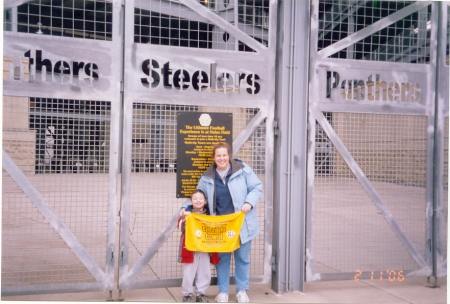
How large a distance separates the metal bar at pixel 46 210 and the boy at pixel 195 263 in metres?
0.89

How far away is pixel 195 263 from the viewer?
494cm

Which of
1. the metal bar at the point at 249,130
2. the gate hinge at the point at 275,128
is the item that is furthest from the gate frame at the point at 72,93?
the gate hinge at the point at 275,128

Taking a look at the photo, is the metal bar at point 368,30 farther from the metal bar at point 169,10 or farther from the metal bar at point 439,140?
the metal bar at point 169,10

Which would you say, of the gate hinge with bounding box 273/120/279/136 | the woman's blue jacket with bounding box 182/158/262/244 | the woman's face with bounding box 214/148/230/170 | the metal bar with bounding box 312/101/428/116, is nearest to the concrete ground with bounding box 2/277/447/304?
the woman's blue jacket with bounding box 182/158/262/244

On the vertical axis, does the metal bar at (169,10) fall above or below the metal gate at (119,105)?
above

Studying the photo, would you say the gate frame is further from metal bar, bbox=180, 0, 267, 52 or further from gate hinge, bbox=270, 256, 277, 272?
gate hinge, bbox=270, 256, 277, 272

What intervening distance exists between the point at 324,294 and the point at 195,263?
1605 mm

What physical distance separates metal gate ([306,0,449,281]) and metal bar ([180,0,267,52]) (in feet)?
2.18

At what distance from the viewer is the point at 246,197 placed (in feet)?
16.2

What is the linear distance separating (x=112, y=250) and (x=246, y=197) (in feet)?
5.08

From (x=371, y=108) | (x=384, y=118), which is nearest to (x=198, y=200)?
(x=371, y=108)

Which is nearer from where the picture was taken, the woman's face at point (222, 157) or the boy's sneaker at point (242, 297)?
the woman's face at point (222, 157)

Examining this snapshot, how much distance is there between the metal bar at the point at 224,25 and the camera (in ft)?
16.8

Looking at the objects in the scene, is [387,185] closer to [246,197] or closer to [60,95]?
[246,197]
